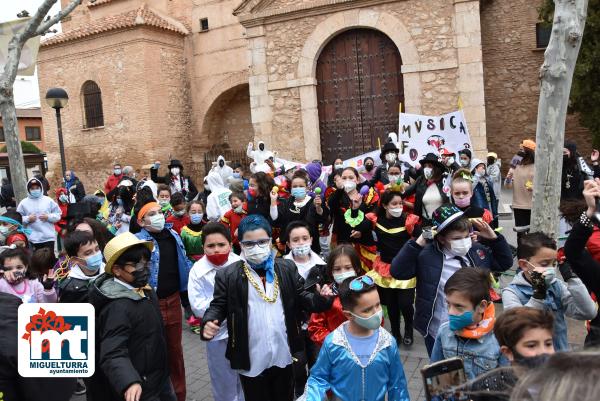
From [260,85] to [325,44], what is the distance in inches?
92.1

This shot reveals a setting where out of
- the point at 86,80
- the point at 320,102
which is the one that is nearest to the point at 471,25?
the point at 320,102

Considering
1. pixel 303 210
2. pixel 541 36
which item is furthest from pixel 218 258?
pixel 541 36

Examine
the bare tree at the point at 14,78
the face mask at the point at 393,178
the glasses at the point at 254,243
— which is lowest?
the glasses at the point at 254,243

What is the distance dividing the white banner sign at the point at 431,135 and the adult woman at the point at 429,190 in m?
2.96

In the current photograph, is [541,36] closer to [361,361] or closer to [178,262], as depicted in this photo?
[178,262]

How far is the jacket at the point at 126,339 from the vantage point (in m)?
2.91

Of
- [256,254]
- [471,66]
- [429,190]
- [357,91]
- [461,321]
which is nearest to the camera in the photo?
[461,321]

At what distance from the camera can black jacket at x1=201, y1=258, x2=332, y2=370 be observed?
11.3 ft

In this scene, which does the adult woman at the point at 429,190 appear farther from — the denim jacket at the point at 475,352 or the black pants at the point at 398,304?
the denim jacket at the point at 475,352

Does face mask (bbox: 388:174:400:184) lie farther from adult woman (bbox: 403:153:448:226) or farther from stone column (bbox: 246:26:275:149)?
stone column (bbox: 246:26:275:149)

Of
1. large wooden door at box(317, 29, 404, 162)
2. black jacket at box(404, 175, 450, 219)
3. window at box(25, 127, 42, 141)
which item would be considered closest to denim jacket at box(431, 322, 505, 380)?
black jacket at box(404, 175, 450, 219)

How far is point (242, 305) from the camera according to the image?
11.3ft

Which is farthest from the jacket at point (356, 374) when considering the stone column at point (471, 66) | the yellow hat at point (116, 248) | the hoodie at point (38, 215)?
the stone column at point (471, 66)

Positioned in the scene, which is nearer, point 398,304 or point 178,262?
point 178,262
